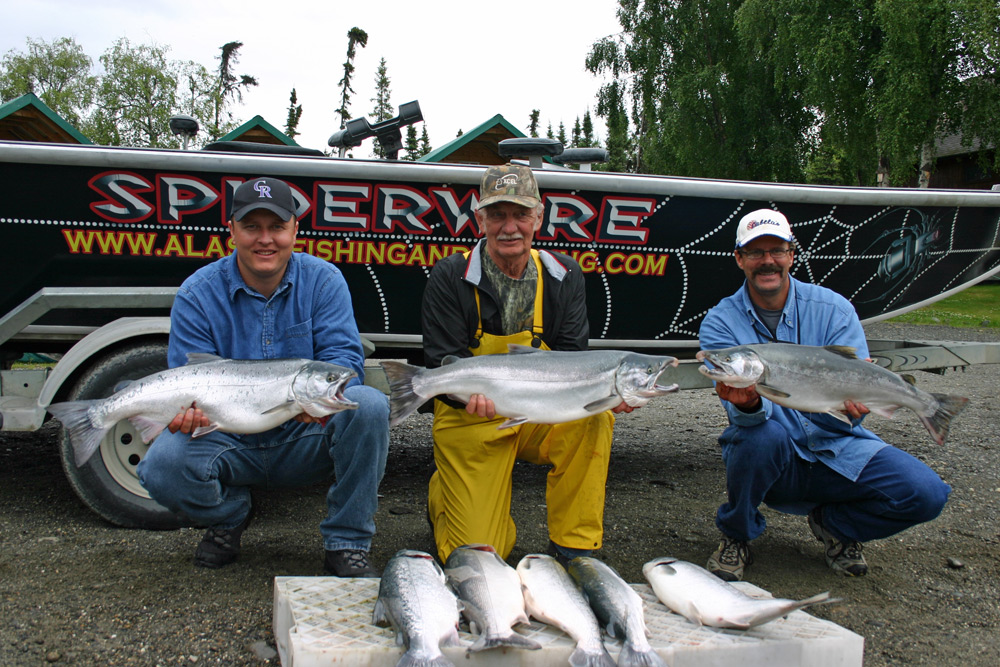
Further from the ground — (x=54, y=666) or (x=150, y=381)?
(x=150, y=381)

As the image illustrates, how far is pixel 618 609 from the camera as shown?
261 centimetres

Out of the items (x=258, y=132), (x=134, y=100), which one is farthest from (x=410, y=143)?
(x=258, y=132)

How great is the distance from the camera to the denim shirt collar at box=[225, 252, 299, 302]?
10.9 feet

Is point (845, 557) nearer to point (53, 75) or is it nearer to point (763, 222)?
point (763, 222)

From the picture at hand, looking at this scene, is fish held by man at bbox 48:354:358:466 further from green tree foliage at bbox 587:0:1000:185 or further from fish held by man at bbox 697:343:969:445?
green tree foliage at bbox 587:0:1000:185

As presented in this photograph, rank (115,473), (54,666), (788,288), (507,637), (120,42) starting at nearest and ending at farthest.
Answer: (507,637) < (54,666) < (788,288) < (115,473) < (120,42)

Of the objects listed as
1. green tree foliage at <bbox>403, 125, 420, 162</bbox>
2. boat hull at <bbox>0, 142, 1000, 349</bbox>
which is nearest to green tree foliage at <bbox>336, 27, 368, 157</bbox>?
green tree foliage at <bbox>403, 125, 420, 162</bbox>

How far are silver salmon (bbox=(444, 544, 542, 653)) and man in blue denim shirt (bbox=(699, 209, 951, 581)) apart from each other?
1.29 meters

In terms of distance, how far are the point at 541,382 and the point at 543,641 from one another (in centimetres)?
104

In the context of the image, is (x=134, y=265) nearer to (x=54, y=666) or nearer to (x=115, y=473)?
(x=115, y=473)

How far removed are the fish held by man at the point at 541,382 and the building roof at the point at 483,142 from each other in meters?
4.14

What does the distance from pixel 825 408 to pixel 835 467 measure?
47 centimetres

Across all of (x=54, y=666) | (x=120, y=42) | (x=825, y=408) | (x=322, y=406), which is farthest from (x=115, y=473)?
(x=120, y=42)

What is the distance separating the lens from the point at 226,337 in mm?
3344
